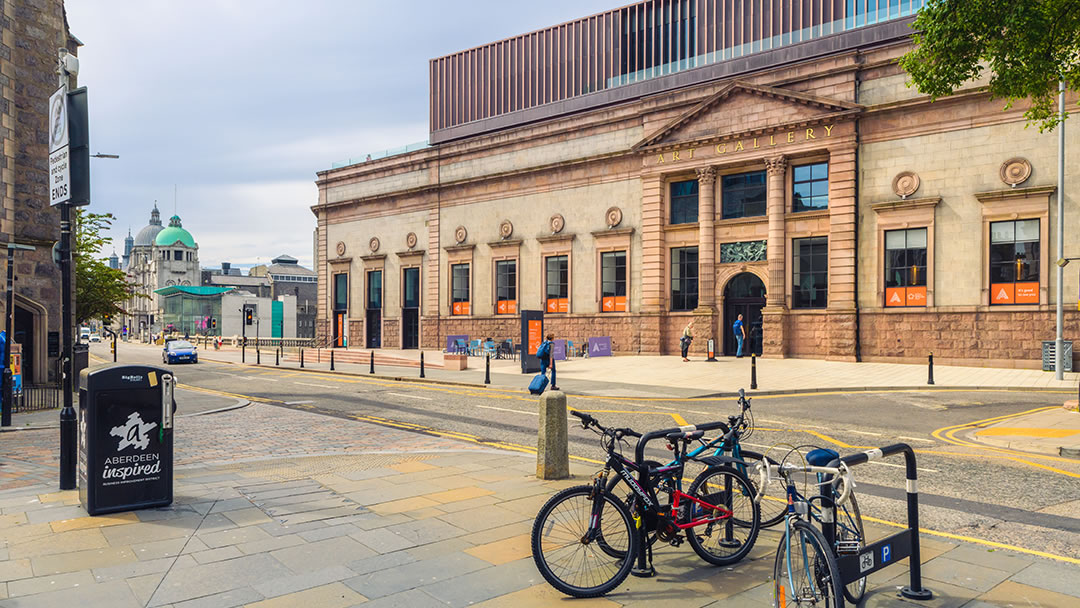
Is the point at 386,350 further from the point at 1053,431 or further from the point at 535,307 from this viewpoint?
the point at 1053,431

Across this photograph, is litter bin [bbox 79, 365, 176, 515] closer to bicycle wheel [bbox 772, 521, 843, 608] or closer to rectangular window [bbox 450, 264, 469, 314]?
bicycle wheel [bbox 772, 521, 843, 608]

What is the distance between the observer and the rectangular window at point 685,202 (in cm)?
3719

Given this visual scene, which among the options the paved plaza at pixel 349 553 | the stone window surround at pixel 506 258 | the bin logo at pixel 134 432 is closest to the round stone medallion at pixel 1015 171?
the stone window surround at pixel 506 258

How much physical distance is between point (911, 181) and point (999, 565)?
28215mm

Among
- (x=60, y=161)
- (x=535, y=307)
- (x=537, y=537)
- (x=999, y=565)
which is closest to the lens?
(x=537, y=537)

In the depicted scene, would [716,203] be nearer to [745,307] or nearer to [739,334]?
[745,307]

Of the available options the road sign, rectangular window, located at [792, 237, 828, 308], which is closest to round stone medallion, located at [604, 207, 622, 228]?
rectangular window, located at [792, 237, 828, 308]

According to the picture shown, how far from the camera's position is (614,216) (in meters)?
39.8

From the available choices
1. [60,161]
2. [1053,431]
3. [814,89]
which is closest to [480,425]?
[60,161]

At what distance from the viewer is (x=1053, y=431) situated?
12.9 metres

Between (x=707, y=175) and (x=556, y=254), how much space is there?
10.5 meters

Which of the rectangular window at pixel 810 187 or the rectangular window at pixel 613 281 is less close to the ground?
the rectangular window at pixel 810 187

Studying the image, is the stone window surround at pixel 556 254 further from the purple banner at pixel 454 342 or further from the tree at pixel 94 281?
the tree at pixel 94 281

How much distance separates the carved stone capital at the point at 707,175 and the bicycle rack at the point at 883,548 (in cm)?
3181
